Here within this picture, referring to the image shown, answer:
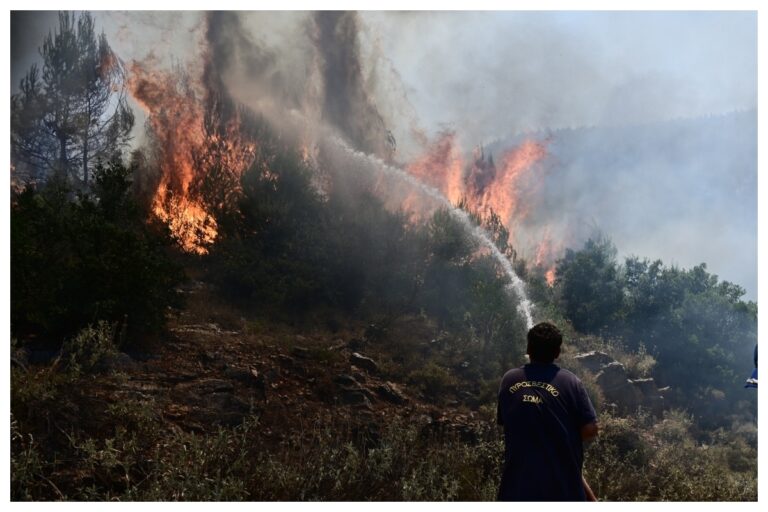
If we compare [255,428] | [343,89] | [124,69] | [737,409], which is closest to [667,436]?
[737,409]

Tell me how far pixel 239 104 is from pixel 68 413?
685cm

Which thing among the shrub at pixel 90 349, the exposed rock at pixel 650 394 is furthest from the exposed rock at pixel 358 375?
the exposed rock at pixel 650 394

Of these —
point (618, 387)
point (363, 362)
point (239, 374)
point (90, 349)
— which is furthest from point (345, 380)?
point (618, 387)

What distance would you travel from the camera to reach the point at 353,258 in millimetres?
10953

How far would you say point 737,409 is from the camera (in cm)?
1211

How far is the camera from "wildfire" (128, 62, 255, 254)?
10.6 metres

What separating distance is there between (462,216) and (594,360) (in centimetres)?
362

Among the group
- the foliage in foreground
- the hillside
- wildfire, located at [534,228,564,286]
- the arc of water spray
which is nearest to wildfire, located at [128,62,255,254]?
the hillside

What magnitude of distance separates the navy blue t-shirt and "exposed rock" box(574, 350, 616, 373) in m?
7.71

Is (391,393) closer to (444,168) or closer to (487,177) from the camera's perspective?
(444,168)

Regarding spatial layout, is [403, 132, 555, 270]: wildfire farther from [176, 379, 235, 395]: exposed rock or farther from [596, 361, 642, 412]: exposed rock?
[176, 379, 235, 395]: exposed rock
